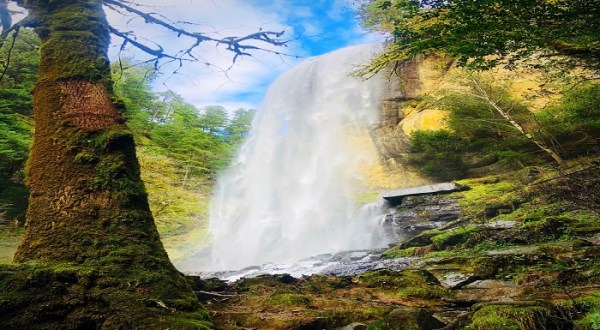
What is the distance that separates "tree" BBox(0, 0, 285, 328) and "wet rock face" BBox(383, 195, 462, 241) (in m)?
14.6

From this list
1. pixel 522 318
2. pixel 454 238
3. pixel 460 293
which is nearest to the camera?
pixel 522 318

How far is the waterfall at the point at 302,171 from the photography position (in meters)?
22.4

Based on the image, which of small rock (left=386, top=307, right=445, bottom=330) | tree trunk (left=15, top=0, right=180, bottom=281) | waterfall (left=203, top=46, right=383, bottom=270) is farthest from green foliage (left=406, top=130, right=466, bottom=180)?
tree trunk (left=15, top=0, right=180, bottom=281)

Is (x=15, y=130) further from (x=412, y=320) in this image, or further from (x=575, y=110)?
(x=575, y=110)

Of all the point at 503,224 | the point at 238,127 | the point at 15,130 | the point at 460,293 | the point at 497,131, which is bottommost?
the point at 503,224

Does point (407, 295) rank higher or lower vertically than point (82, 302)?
lower

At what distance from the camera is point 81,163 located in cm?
311

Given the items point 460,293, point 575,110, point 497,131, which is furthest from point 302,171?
point 460,293

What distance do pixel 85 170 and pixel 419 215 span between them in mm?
15309

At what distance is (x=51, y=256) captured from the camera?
Answer: 8.66 ft

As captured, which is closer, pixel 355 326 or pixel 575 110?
pixel 355 326

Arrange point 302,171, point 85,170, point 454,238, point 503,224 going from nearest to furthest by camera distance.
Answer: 1. point 85,170
2. point 454,238
3. point 503,224
4. point 302,171

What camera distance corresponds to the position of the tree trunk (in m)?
2.75

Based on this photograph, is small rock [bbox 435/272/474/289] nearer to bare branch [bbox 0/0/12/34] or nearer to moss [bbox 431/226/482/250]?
moss [bbox 431/226/482/250]
